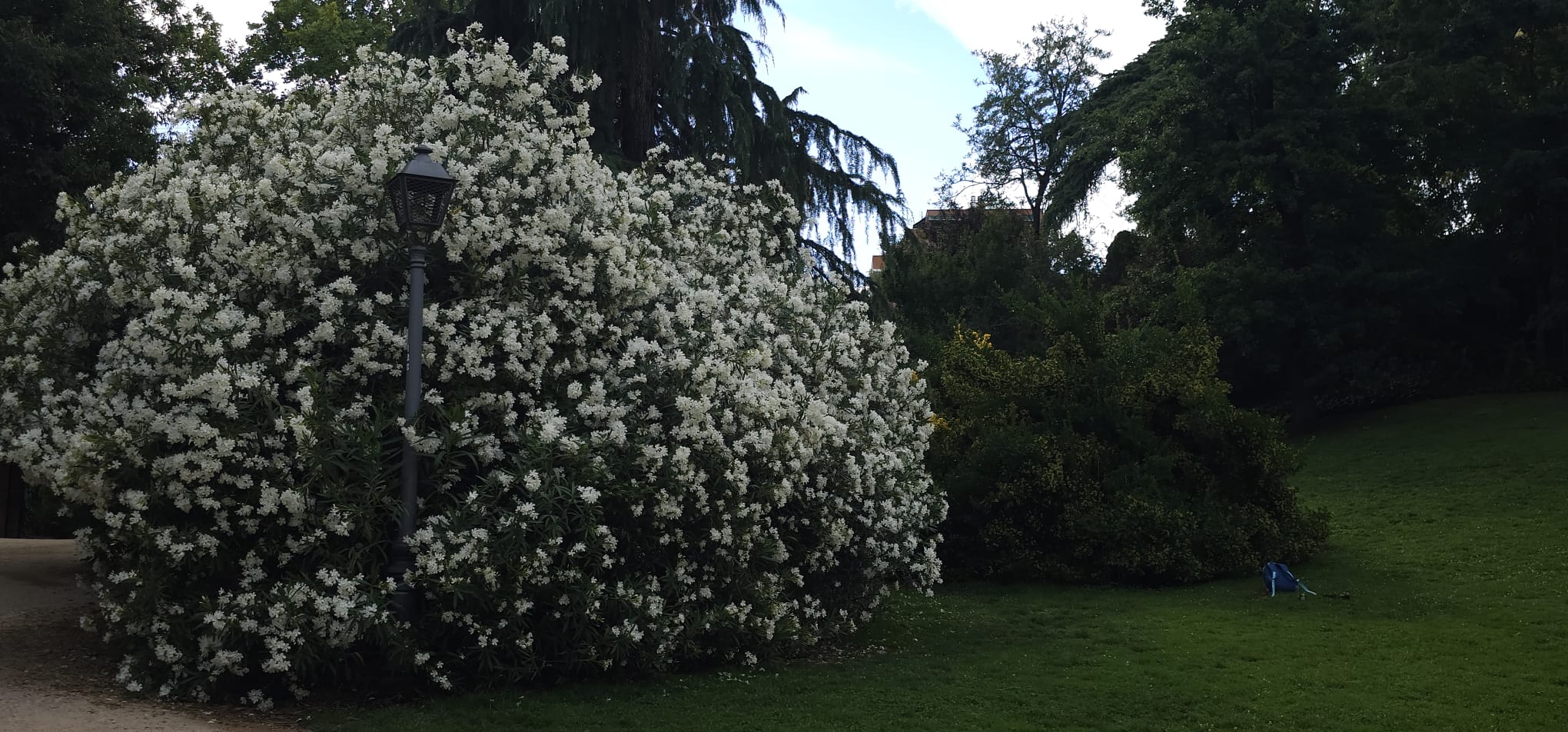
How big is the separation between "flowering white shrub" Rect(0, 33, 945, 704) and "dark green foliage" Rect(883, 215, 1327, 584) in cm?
469

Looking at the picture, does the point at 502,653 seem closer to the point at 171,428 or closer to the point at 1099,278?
the point at 171,428

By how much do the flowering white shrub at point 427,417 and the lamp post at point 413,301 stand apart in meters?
0.14

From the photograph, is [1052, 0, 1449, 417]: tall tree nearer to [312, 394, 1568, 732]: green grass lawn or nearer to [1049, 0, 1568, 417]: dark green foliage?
[1049, 0, 1568, 417]: dark green foliage

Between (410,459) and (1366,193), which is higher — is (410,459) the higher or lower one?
the lower one

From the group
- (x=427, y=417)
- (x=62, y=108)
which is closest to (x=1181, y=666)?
(x=427, y=417)

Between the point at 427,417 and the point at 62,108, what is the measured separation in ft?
34.6

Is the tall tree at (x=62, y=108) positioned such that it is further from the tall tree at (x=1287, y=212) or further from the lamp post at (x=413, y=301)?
the tall tree at (x=1287, y=212)

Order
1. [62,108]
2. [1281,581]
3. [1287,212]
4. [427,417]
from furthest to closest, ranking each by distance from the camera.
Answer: [1287,212], [62,108], [1281,581], [427,417]

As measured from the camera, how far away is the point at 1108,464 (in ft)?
44.7

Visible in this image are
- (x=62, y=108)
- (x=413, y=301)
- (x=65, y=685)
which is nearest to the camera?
(x=413, y=301)

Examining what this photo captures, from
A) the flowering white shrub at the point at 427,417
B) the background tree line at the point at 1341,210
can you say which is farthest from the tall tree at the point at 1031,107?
the flowering white shrub at the point at 427,417

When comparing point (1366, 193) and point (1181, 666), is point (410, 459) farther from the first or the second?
point (1366, 193)

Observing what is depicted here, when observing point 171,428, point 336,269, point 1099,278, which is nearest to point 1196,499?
point 336,269

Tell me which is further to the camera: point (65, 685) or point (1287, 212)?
point (1287, 212)
